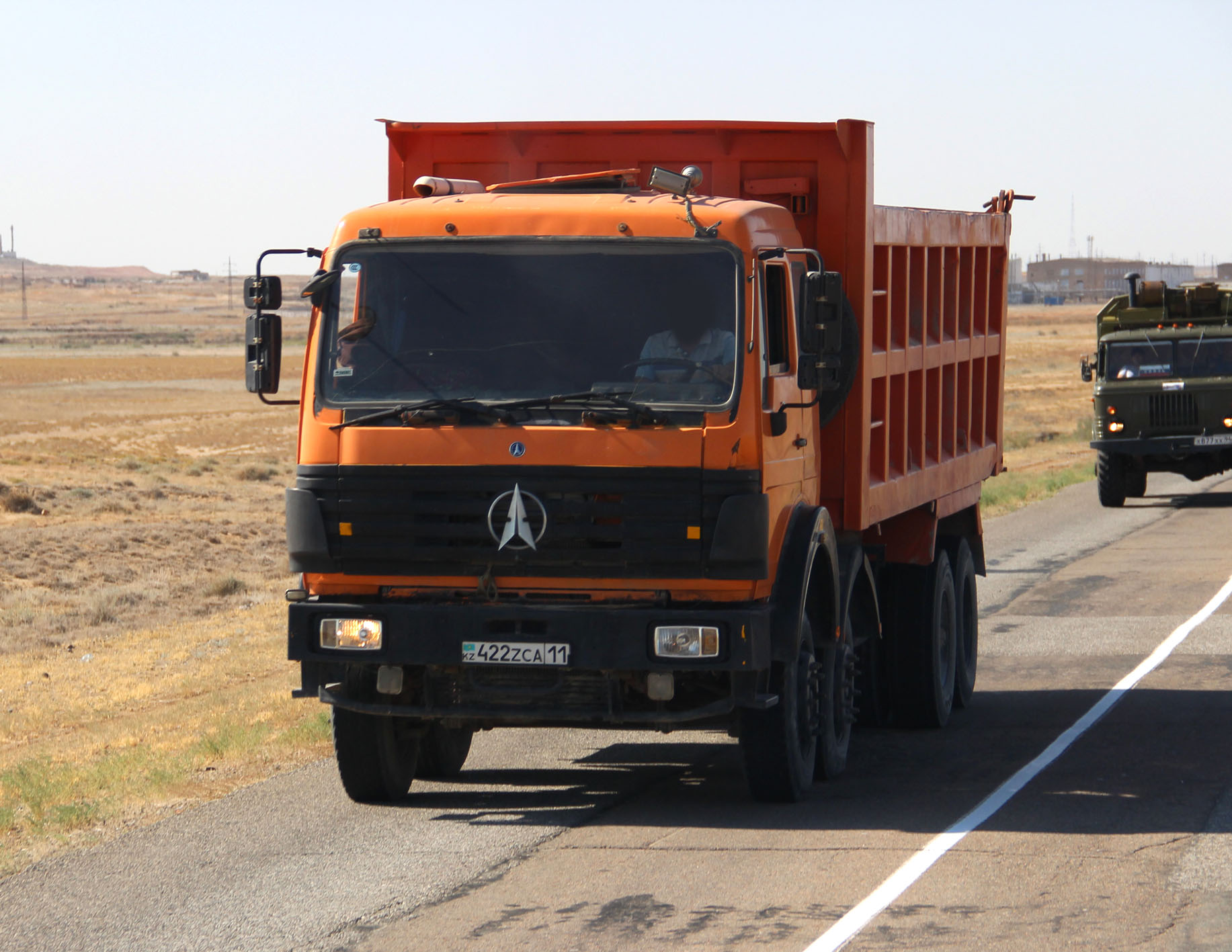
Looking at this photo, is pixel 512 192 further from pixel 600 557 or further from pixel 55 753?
pixel 55 753

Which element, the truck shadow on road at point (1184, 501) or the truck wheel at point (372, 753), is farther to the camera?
the truck shadow on road at point (1184, 501)

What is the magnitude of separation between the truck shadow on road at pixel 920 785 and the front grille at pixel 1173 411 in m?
15.1

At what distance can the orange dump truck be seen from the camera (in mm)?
7562

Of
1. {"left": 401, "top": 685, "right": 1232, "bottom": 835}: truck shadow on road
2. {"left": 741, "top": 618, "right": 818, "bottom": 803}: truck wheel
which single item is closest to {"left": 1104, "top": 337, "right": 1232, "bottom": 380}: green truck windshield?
{"left": 401, "top": 685, "right": 1232, "bottom": 835}: truck shadow on road

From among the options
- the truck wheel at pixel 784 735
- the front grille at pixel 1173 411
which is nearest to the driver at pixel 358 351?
the truck wheel at pixel 784 735

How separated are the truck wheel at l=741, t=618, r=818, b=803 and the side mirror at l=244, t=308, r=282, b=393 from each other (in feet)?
8.63

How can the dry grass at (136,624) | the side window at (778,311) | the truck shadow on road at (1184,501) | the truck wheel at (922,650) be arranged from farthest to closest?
the truck shadow on road at (1184,501) < the truck wheel at (922,650) < the dry grass at (136,624) < the side window at (778,311)

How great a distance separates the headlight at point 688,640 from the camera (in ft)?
24.9

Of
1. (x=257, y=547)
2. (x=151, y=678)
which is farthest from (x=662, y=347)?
(x=257, y=547)

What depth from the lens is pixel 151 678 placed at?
1578cm

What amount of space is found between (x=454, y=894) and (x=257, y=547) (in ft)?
61.9

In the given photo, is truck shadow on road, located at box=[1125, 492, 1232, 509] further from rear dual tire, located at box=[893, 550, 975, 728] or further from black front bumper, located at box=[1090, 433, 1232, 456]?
rear dual tire, located at box=[893, 550, 975, 728]

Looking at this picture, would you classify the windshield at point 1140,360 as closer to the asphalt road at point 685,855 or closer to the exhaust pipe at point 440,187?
the asphalt road at point 685,855

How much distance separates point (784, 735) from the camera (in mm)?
8258
